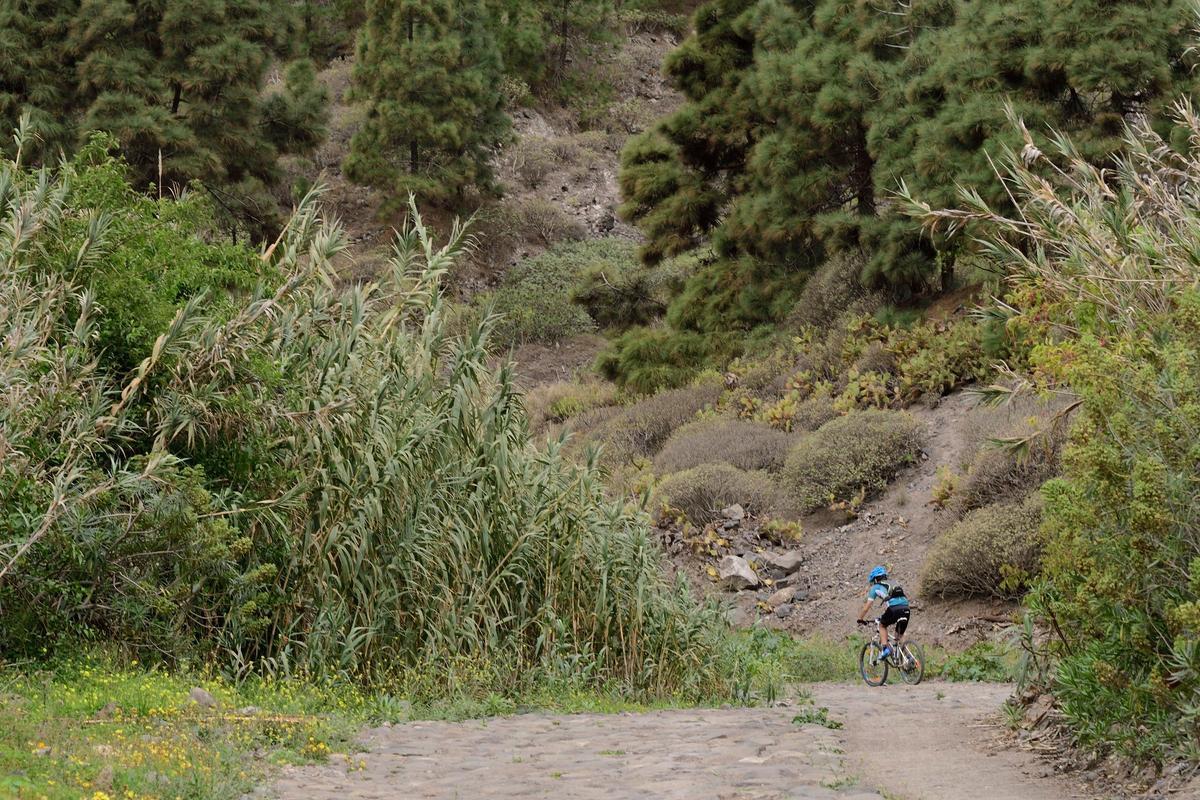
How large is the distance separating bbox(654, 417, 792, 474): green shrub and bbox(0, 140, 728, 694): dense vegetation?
36.1 ft

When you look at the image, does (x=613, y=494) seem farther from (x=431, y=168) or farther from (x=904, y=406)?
(x=431, y=168)

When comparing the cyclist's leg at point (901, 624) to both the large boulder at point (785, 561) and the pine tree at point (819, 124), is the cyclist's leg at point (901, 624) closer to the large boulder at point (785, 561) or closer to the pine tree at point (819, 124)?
the large boulder at point (785, 561)

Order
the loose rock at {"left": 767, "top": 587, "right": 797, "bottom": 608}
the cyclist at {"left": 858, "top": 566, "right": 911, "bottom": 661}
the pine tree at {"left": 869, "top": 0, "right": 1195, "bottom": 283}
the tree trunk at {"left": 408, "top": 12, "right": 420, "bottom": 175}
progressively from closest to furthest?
1. the cyclist at {"left": 858, "top": 566, "right": 911, "bottom": 661}
2. the loose rock at {"left": 767, "top": 587, "right": 797, "bottom": 608}
3. the pine tree at {"left": 869, "top": 0, "right": 1195, "bottom": 283}
4. the tree trunk at {"left": 408, "top": 12, "right": 420, "bottom": 175}

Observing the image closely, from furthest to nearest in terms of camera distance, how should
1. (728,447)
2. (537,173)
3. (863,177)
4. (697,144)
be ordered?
(537,173)
(697,144)
(863,177)
(728,447)

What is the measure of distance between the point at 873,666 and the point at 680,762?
739 cm

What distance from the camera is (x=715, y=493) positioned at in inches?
881

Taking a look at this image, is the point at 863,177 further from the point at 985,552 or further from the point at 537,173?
the point at 537,173

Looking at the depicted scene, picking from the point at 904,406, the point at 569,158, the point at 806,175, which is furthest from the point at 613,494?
the point at 569,158

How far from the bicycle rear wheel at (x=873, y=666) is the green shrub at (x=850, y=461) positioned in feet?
23.4

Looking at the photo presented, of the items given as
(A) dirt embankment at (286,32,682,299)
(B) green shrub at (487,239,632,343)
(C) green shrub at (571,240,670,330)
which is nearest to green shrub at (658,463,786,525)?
(C) green shrub at (571,240,670,330)

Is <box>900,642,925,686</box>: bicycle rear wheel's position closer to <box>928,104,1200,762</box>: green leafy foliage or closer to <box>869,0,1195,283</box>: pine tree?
<box>928,104,1200,762</box>: green leafy foliage

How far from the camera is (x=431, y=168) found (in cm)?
3934

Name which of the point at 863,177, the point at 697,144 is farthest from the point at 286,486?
the point at 697,144

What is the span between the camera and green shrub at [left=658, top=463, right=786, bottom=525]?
22203mm
